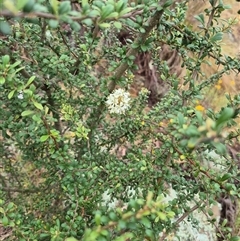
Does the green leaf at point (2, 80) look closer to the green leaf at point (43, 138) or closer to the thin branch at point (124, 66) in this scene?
the green leaf at point (43, 138)

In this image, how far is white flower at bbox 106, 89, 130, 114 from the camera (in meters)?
→ 0.95

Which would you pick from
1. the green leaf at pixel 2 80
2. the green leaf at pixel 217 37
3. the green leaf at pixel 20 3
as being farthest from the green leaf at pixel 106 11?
the green leaf at pixel 217 37

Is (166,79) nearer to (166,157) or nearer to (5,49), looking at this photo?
(166,157)

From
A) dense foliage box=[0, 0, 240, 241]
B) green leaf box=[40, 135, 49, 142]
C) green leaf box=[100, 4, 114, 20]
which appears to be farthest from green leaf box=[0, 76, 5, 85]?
green leaf box=[100, 4, 114, 20]

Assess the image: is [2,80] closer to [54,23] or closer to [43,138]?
[43,138]

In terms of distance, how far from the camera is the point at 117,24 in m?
0.59

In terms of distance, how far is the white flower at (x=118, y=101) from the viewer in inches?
37.5

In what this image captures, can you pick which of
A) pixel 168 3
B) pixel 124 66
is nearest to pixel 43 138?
pixel 124 66

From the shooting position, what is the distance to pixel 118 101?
96 centimetres

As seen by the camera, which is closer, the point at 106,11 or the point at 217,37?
the point at 106,11

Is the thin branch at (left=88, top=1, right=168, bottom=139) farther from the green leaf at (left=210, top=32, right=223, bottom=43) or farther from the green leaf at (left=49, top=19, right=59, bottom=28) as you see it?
the green leaf at (left=49, top=19, right=59, bottom=28)

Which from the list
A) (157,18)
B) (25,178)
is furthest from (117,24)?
(25,178)

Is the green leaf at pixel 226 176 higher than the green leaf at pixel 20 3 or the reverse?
the reverse

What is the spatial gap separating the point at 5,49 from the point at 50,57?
0.12 meters
